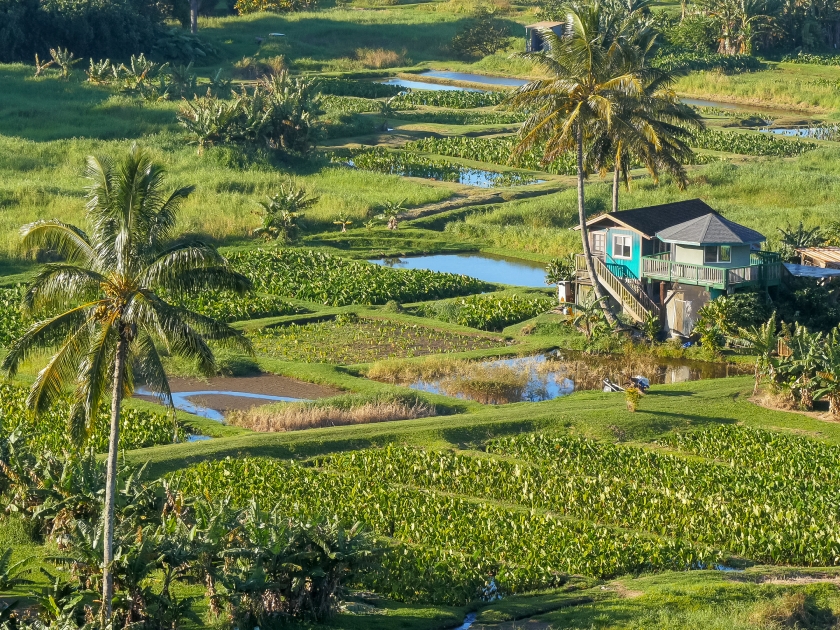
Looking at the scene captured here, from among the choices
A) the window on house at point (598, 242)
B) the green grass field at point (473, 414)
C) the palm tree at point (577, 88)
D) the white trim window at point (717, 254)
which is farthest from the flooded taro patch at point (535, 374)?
the window on house at point (598, 242)

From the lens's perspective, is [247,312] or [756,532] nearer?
[756,532]

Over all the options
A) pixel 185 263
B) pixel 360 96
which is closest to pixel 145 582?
pixel 185 263

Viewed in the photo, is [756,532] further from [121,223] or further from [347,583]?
[121,223]

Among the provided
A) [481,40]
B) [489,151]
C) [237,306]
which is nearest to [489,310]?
[237,306]

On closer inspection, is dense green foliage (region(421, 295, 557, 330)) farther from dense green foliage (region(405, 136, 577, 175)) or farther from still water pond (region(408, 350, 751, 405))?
dense green foliage (region(405, 136, 577, 175))

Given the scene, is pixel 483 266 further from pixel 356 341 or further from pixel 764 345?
pixel 764 345
